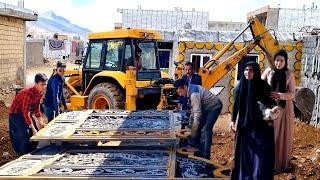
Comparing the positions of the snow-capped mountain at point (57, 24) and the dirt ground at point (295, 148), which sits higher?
the snow-capped mountain at point (57, 24)

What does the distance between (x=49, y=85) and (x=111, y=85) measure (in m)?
2.18

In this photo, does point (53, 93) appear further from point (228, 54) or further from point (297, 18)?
point (297, 18)

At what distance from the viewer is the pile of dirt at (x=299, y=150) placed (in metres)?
6.26

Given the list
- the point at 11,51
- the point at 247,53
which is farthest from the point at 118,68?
the point at 11,51

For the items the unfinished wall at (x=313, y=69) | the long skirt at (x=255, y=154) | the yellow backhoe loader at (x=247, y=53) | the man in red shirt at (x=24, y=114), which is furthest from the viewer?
the unfinished wall at (x=313, y=69)

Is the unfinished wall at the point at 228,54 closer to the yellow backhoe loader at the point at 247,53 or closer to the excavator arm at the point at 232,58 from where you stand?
the yellow backhoe loader at the point at 247,53

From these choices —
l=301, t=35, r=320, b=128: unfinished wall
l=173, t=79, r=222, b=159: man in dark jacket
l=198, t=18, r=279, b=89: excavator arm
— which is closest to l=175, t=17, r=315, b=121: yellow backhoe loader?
l=198, t=18, r=279, b=89: excavator arm

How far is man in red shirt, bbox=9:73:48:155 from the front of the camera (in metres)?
5.75

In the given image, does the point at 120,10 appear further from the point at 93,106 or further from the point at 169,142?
the point at 169,142

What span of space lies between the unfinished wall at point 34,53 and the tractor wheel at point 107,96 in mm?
20378

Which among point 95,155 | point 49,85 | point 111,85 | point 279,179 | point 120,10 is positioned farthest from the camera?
point 120,10

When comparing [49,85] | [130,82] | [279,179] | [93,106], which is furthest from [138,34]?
[279,179]

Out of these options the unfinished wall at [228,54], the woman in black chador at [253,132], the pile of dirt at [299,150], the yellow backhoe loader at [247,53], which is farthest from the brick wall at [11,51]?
the woman in black chador at [253,132]

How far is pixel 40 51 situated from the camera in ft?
98.6
